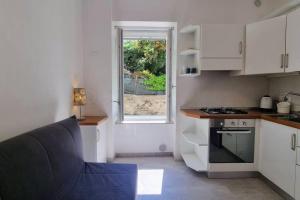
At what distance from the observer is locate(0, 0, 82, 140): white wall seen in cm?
146

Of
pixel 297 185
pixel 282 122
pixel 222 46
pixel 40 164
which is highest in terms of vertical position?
pixel 222 46

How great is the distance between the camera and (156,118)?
157 inches

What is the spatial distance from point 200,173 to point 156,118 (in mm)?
1308

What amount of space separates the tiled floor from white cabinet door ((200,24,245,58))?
66.1 inches

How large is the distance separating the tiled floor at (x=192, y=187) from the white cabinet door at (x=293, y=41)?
4.83 ft

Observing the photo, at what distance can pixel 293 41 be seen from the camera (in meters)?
2.49

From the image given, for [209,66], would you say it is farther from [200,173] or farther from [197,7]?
[200,173]

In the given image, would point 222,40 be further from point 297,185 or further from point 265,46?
point 297,185

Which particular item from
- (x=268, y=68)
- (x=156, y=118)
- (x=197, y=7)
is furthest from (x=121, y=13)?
(x=268, y=68)

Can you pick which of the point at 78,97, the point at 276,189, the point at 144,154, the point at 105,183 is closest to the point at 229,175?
the point at 276,189

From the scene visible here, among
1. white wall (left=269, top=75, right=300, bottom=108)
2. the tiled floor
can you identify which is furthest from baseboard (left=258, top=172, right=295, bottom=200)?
white wall (left=269, top=75, right=300, bottom=108)

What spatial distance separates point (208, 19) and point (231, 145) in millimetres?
1937

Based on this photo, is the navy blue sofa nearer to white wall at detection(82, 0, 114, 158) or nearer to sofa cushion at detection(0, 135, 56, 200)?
sofa cushion at detection(0, 135, 56, 200)

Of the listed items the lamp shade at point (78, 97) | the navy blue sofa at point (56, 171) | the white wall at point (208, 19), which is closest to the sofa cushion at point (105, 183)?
the navy blue sofa at point (56, 171)
